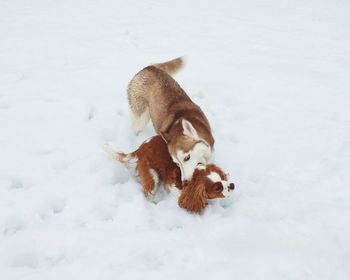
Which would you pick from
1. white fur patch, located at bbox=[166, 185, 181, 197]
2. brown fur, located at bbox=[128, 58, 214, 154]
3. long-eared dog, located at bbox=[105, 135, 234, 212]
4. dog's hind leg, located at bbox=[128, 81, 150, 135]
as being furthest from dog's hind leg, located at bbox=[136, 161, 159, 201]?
dog's hind leg, located at bbox=[128, 81, 150, 135]

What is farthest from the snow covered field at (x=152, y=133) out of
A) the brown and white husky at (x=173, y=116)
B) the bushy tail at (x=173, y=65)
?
the bushy tail at (x=173, y=65)

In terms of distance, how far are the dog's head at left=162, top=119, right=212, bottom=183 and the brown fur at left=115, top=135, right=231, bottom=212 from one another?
0.24ft

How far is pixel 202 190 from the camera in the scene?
3.08 m

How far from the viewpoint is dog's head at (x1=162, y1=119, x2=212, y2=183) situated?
3.32 m

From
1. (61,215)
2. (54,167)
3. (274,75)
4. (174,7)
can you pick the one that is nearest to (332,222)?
(61,215)

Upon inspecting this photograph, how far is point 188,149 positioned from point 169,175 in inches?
13.1

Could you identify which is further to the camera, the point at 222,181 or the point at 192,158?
the point at 192,158

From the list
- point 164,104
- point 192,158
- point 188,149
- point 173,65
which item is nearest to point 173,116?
point 164,104

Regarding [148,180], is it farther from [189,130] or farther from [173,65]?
[173,65]

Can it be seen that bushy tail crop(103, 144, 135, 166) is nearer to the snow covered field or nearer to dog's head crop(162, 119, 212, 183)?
the snow covered field

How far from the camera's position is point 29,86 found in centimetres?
546

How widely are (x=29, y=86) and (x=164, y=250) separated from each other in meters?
3.94

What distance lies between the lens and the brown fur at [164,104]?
392 centimetres

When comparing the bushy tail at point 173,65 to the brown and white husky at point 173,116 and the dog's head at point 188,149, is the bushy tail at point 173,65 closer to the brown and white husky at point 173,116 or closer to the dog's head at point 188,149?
the brown and white husky at point 173,116
